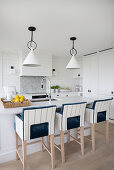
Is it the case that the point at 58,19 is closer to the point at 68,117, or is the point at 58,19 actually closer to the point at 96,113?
the point at 68,117

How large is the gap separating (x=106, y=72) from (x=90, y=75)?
27.3 inches

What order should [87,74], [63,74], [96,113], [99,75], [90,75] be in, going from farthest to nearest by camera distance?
[63,74] → [87,74] → [90,75] → [99,75] → [96,113]

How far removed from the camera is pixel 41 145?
2398 mm

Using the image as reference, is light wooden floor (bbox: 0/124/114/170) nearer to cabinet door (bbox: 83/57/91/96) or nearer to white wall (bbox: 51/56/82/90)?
cabinet door (bbox: 83/57/91/96)

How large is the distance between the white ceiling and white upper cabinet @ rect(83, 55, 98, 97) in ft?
4.81

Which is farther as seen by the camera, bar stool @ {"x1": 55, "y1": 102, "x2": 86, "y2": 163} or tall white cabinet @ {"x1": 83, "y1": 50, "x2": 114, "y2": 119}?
tall white cabinet @ {"x1": 83, "y1": 50, "x2": 114, "y2": 119}

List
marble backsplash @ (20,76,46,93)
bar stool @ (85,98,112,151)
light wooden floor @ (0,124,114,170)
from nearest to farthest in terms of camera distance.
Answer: light wooden floor @ (0,124,114,170)
bar stool @ (85,98,112,151)
marble backsplash @ (20,76,46,93)

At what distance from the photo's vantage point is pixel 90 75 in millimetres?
4691

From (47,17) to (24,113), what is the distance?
1.58m

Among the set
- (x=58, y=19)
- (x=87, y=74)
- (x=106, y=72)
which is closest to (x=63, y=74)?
(x=87, y=74)

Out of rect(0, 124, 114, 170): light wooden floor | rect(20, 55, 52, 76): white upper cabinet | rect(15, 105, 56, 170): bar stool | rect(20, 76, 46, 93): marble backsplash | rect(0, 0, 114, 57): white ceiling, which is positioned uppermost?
rect(0, 0, 114, 57): white ceiling

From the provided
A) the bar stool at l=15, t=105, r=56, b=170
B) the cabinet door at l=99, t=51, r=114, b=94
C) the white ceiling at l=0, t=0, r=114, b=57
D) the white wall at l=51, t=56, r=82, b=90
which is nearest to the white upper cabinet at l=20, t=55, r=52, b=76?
the white wall at l=51, t=56, r=82, b=90

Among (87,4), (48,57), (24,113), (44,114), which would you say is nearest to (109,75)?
(48,57)

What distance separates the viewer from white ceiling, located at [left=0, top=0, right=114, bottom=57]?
177cm
